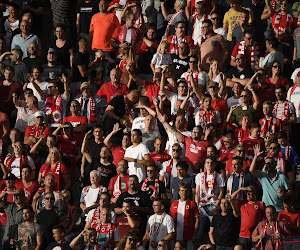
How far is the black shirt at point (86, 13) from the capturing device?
2195 cm

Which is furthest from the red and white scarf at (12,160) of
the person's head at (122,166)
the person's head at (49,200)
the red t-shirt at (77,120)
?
the person's head at (122,166)

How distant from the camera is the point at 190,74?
18969mm

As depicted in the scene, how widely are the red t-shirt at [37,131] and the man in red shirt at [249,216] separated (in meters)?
4.13

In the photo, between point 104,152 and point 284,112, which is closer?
point 104,152

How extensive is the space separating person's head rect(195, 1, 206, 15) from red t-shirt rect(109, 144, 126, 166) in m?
4.31

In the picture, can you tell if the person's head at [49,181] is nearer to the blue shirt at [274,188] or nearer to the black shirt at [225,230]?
the black shirt at [225,230]

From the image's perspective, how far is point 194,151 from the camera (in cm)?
1744

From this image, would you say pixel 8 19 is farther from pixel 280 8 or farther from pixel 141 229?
pixel 141 229

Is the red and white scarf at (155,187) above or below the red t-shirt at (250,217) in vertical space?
above

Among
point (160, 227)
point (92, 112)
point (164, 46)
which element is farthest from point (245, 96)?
point (160, 227)

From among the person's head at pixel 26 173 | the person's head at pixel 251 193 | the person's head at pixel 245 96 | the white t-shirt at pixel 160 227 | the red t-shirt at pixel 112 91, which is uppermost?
the red t-shirt at pixel 112 91

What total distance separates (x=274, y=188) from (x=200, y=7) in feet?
18.3

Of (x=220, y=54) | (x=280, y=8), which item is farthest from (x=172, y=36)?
(x=280, y=8)

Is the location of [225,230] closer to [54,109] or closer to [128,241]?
[128,241]
